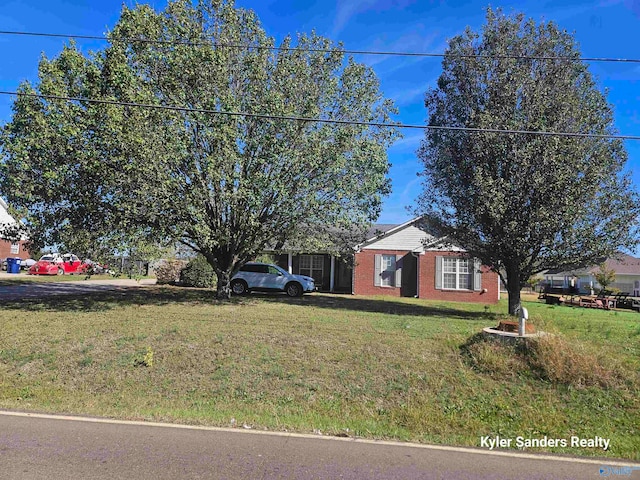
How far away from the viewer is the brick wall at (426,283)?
25.7 meters

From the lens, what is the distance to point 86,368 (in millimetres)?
8695

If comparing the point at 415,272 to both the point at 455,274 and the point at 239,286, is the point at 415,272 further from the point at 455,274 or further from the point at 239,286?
the point at 239,286

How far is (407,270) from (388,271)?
107 cm

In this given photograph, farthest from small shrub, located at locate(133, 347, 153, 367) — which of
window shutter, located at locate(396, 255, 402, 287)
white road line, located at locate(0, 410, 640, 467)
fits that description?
window shutter, located at locate(396, 255, 402, 287)

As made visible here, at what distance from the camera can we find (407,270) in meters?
27.1

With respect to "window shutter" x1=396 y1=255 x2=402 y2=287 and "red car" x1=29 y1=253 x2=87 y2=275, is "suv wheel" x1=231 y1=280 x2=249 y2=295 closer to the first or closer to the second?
"window shutter" x1=396 y1=255 x2=402 y2=287

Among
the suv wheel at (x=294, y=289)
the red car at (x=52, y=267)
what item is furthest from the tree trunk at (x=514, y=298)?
the red car at (x=52, y=267)

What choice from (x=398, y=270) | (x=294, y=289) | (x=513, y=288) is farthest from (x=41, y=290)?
(x=513, y=288)

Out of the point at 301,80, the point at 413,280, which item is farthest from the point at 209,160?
the point at 413,280

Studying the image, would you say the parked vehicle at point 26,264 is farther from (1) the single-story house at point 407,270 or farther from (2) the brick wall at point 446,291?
(2) the brick wall at point 446,291

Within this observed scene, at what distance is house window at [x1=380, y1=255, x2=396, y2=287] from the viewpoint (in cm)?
2722

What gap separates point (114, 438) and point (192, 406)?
1804 millimetres

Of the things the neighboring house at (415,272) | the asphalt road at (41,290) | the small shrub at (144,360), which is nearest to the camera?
the small shrub at (144,360)

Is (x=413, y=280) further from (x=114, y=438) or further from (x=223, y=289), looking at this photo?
(x=114, y=438)
